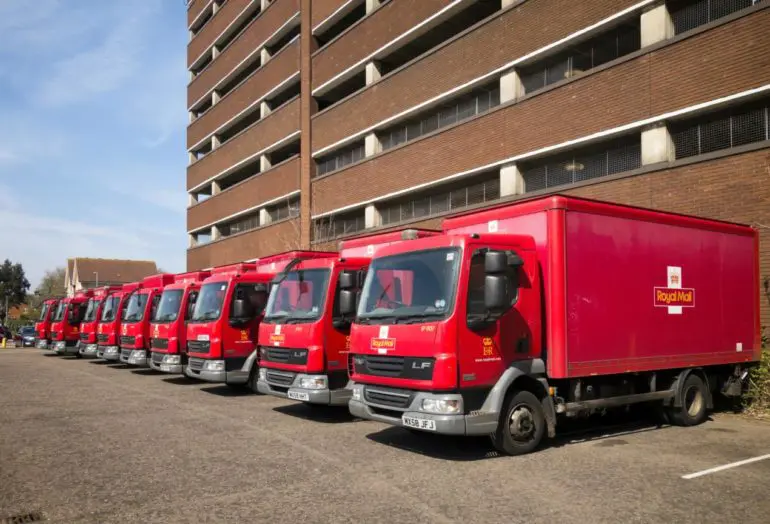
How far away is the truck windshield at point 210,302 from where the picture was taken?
14.2 metres

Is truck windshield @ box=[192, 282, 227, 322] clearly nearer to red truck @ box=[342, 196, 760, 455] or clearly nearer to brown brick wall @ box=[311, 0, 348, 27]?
red truck @ box=[342, 196, 760, 455]

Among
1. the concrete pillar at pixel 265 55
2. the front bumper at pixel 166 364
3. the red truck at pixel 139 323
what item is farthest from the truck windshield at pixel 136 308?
the concrete pillar at pixel 265 55

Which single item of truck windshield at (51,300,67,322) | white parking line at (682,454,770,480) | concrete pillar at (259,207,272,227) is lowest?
white parking line at (682,454,770,480)

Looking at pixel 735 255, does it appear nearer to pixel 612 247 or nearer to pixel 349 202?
pixel 612 247

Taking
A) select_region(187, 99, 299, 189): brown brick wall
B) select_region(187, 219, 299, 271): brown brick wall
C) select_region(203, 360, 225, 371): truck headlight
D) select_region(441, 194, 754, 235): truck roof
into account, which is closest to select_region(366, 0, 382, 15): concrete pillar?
select_region(187, 99, 299, 189): brown brick wall

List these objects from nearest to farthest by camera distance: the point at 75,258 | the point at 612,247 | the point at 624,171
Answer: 1. the point at 612,247
2. the point at 624,171
3. the point at 75,258

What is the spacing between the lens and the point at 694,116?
1570 cm

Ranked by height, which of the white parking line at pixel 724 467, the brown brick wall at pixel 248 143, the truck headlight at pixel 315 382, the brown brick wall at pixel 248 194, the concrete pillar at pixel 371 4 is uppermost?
the concrete pillar at pixel 371 4

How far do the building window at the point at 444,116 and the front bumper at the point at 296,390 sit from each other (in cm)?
1392

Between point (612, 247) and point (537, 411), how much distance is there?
2368mm

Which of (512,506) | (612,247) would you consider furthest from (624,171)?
(512,506)

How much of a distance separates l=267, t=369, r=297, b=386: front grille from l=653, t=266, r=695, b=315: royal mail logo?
5576 mm

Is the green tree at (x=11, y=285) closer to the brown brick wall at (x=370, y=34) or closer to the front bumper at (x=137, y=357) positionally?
the brown brick wall at (x=370, y=34)

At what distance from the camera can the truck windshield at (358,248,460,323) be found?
7.79 m
